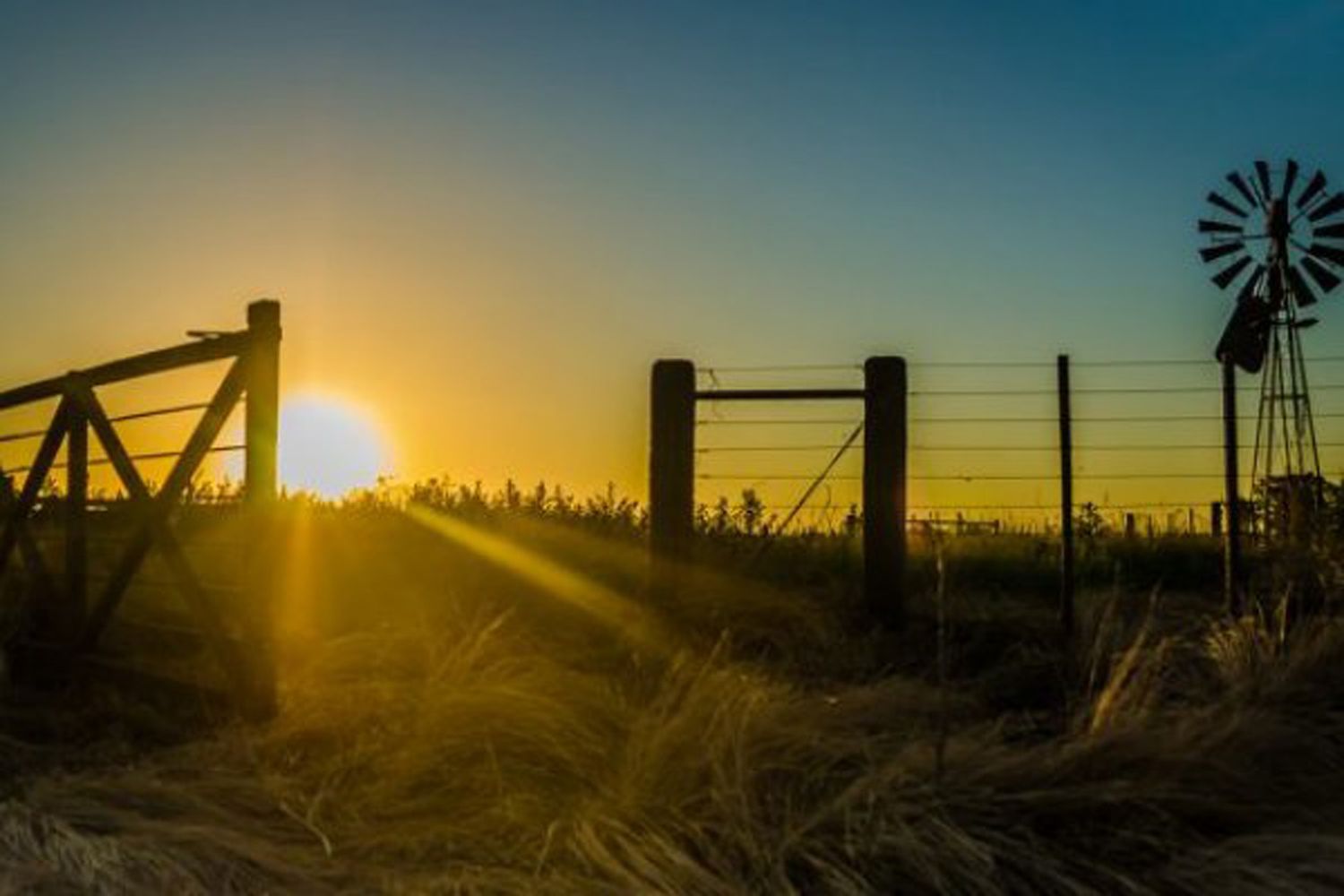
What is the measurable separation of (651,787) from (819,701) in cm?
108

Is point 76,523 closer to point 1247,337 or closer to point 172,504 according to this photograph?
point 172,504

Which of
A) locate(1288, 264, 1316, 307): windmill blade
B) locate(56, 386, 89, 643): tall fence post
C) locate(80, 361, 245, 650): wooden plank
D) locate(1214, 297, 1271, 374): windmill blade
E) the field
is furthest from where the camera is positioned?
locate(1288, 264, 1316, 307): windmill blade

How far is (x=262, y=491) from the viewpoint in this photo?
293 inches

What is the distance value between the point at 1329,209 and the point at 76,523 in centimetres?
1246

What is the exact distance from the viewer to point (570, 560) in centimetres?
1109

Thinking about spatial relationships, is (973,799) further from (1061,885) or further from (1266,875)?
(1266,875)

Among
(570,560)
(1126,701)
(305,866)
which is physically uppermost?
(570,560)

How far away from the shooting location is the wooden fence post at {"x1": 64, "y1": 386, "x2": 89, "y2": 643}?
903 centimetres

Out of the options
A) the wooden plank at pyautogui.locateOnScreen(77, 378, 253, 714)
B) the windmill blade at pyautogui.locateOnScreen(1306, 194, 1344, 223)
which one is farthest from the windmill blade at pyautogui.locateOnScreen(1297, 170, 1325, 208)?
the wooden plank at pyautogui.locateOnScreen(77, 378, 253, 714)

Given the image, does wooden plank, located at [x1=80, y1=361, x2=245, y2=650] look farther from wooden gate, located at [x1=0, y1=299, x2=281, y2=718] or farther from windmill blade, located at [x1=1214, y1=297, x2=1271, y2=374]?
windmill blade, located at [x1=1214, y1=297, x2=1271, y2=374]

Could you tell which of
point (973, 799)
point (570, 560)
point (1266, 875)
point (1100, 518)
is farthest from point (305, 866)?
point (1100, 518)

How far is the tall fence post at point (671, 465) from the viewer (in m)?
9.18

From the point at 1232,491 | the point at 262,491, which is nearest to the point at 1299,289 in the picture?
the point at 1232,491

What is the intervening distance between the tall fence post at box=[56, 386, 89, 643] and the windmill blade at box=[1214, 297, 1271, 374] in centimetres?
782
